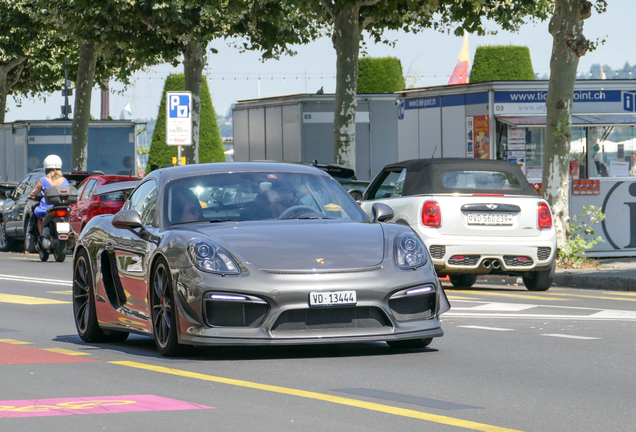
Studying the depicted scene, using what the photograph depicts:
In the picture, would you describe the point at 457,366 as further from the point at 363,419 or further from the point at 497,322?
the point at 497,322

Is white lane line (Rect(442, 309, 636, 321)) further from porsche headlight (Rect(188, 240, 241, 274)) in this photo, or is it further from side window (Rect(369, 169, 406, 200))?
porsche headlight (Rect(188, 240, 241, 274))

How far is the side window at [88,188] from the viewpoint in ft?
74.0

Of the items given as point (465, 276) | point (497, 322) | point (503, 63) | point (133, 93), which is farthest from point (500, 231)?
point (133, 93)

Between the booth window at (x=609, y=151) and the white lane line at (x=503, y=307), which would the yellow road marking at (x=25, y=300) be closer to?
the white lane line at (x=503, y=307)

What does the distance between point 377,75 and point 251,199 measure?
3988cm

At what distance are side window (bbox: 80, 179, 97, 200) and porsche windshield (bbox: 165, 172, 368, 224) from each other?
45.8ft

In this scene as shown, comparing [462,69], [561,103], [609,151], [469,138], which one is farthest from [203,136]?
[561,103]

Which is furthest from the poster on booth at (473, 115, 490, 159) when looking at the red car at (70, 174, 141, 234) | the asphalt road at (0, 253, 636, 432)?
the asphalt road at (0, 253, 636, 432)

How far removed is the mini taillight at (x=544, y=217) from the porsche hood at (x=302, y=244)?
6431mm

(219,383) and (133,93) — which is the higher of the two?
(133,93)

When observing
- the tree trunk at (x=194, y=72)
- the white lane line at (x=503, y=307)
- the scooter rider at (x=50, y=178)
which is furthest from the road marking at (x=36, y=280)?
the tree trunk at (x=194, y=72)

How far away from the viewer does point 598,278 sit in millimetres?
15461

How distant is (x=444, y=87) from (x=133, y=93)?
74111 millimetres

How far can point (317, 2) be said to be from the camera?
2603 centimetres
